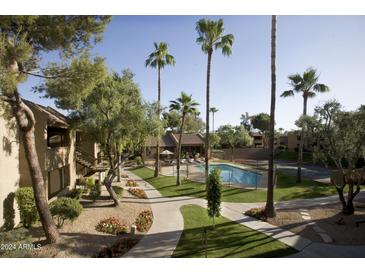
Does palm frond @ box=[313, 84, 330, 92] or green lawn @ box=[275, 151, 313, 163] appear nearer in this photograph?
palm frond @ box=[313, 84, 330, 92]

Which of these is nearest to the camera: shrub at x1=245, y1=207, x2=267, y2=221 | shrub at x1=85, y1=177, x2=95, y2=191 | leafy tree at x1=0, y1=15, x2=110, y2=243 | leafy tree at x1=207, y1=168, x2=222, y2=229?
leafy tree at x1=0, y1=15, x2=110, y2=243

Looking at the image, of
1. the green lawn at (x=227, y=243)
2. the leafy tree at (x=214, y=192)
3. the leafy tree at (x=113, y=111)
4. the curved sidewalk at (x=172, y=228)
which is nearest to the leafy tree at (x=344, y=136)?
the curved sidewalk at (x=172, y=228)

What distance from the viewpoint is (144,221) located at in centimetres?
1427

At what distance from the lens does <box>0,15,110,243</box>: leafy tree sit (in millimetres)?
9641

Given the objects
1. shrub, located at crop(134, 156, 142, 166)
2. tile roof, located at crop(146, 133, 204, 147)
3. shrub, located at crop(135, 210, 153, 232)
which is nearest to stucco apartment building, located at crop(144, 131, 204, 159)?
tile roof, located at crop(146, 133, 204, 147)

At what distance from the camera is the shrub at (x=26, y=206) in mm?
12188

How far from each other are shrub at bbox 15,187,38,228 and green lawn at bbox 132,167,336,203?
10573 millimetres

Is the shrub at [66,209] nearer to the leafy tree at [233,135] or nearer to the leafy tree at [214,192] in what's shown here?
the leafy tree at [214,192]

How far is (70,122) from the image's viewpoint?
1717 cm

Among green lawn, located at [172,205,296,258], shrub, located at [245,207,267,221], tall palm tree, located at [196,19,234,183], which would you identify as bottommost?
green lawn, located at [172,205,296,258]

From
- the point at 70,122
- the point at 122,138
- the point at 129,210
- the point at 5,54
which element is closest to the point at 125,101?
the point at 122,138

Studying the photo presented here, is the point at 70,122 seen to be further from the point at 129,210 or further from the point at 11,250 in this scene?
the point at 11,250

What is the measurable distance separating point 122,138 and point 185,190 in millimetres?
8676

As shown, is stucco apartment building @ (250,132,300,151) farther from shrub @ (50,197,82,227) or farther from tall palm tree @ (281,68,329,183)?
shrub @ (50,197,82,227)
